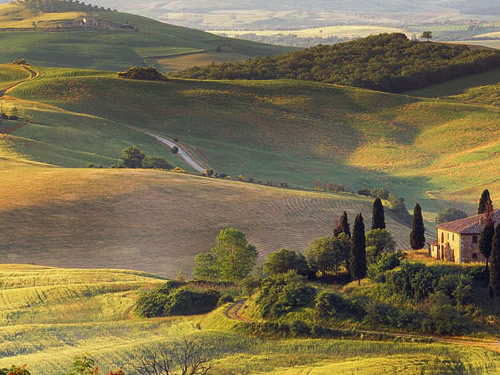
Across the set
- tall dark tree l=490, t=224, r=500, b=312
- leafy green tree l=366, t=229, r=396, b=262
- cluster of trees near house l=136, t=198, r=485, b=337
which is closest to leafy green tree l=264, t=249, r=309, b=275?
cluster of trees near house l=136, t=198, r=485, b=337

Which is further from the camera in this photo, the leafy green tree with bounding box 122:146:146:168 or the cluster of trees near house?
the leafy green tree with bounding box 122:146:146:168

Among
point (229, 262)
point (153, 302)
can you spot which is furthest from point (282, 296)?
point (229, 262)

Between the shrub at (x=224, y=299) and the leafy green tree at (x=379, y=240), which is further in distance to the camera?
the leafy green tree at (x=379, y=240)

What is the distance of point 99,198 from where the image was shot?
99188mm

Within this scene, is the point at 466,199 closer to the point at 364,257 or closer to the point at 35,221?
the point at 35,221

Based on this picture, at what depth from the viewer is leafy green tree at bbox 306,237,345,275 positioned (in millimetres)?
64500

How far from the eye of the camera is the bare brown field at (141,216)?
278 ft

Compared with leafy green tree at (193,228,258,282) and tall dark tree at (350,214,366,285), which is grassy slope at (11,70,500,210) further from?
tall dark tree at (350,214,366,285)

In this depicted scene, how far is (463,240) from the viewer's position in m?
A: 59.7

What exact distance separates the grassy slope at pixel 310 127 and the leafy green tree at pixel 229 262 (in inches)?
2686

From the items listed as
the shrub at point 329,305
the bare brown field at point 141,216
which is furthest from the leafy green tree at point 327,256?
the bare brown field at point 141,216

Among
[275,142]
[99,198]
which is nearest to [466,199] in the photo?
[275,142]

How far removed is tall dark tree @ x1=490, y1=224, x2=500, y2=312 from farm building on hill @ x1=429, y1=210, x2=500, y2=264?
527 centimetres

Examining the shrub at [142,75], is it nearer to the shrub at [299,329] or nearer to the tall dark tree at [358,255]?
the tall dark tree at [358,255]
